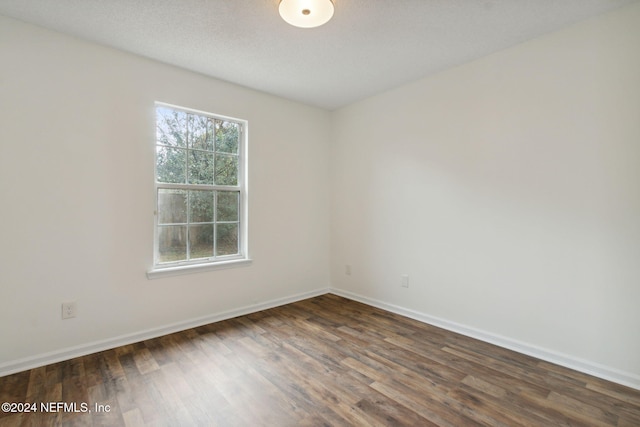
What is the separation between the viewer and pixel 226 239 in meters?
3.27

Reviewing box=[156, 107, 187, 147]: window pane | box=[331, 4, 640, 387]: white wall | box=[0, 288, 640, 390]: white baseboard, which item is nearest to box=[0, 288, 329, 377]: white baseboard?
box=[0, 288, 640, 390]: white baseboard

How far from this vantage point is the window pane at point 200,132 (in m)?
3.01

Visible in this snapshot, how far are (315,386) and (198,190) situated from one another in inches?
82.6

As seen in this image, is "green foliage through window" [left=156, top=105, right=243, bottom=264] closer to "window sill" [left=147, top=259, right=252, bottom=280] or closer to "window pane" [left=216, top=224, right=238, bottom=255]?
"window pane" [left=216, top=224, right=238, bottom=255]

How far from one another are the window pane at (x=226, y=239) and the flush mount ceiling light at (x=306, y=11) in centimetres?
209

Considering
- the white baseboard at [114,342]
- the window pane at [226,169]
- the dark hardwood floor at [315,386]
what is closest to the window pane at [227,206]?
the window pane at [226,169]

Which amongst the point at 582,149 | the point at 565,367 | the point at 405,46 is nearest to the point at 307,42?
the point at 405,46

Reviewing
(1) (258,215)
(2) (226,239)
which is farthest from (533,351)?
(2) (226,239)

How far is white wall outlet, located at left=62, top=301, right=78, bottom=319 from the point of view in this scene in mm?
2305

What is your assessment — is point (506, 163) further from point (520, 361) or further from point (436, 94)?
point (520, 361)

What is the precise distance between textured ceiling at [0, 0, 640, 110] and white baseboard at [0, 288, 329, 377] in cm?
242

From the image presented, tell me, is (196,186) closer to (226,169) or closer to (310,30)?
(226,169)

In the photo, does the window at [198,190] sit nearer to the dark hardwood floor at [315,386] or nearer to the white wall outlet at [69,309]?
the white wall outlet at [69,309]

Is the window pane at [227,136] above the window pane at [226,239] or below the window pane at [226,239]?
above
